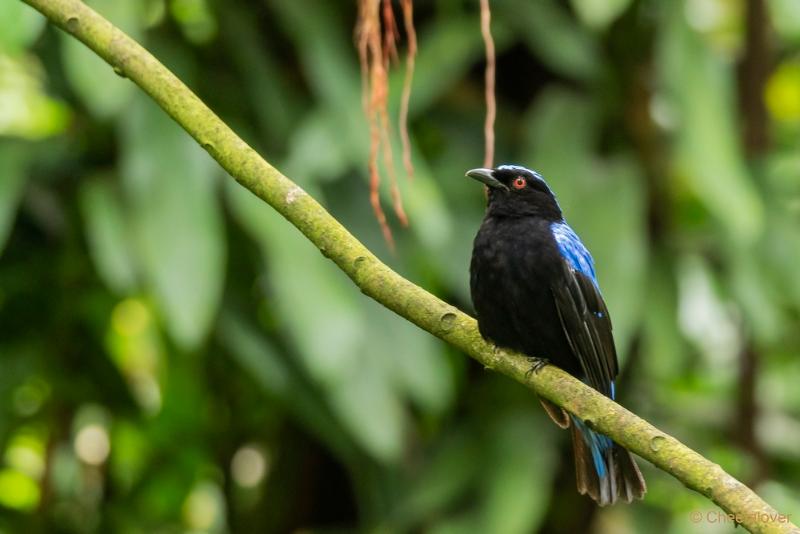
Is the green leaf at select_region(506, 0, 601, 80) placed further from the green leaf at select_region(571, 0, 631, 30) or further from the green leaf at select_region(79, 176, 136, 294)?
the green leaf at select_region(79, 176, 136, 294)

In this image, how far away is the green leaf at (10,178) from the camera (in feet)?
12.7

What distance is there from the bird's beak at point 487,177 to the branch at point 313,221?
99 centimetres

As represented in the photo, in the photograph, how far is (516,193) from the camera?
11.2ft

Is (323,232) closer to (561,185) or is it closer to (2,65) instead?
(561,185)

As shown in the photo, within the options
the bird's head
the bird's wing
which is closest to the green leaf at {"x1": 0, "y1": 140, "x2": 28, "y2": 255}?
the bird's head

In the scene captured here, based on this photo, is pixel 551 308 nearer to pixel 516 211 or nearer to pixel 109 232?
pixel 516 211

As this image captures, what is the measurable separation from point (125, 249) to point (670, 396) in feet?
7.54

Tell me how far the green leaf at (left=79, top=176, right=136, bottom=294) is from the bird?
1212mm

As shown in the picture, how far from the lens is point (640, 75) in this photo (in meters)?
4.85

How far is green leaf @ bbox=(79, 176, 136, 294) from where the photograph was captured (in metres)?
3.88

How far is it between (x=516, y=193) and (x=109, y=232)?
4.34ft

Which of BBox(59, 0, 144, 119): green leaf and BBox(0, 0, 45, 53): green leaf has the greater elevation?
BBox(59, 0, 144, 119): green leaf

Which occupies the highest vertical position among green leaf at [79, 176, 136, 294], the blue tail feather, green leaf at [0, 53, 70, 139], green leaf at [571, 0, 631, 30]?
green leaf at [571, 0, 631, 30]

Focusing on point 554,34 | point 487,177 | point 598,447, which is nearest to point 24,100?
point 554,34
